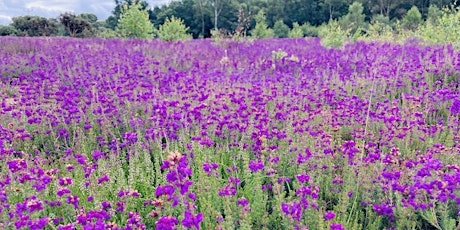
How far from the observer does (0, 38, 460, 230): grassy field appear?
76.0 inches

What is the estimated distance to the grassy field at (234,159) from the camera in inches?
76.0

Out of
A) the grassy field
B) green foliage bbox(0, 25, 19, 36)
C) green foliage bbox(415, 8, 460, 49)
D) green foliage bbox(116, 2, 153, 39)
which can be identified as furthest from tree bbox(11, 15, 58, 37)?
green foliage bbox(415, 8, 460, 49)

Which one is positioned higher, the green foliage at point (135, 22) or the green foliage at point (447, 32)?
the green foliage at point (135, 22)

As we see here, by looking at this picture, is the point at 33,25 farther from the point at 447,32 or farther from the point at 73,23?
the point at 447,32

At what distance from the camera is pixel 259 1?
2076 inches

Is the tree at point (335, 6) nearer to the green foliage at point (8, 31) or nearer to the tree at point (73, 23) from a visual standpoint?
the tree at point (73, 23)

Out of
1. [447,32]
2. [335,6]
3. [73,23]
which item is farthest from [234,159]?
[335,6]

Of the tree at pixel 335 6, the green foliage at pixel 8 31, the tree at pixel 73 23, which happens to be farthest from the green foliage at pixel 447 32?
the tree at pixel 335 6

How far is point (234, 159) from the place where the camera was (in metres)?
2.85

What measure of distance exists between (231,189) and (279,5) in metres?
49.5

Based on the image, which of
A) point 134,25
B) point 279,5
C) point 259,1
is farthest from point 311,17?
point 134,25

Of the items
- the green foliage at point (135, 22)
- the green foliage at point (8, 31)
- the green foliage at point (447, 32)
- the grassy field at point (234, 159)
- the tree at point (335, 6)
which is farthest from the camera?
the tree at point (335, 6)

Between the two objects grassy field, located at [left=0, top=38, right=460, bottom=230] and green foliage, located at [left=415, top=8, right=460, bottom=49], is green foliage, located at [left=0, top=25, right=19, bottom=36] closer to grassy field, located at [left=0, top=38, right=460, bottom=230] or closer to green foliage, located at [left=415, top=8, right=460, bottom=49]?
grassy field, located at [left=0, top=38, right=460, bottom=230]

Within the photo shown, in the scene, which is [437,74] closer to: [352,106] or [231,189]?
[352,106]
